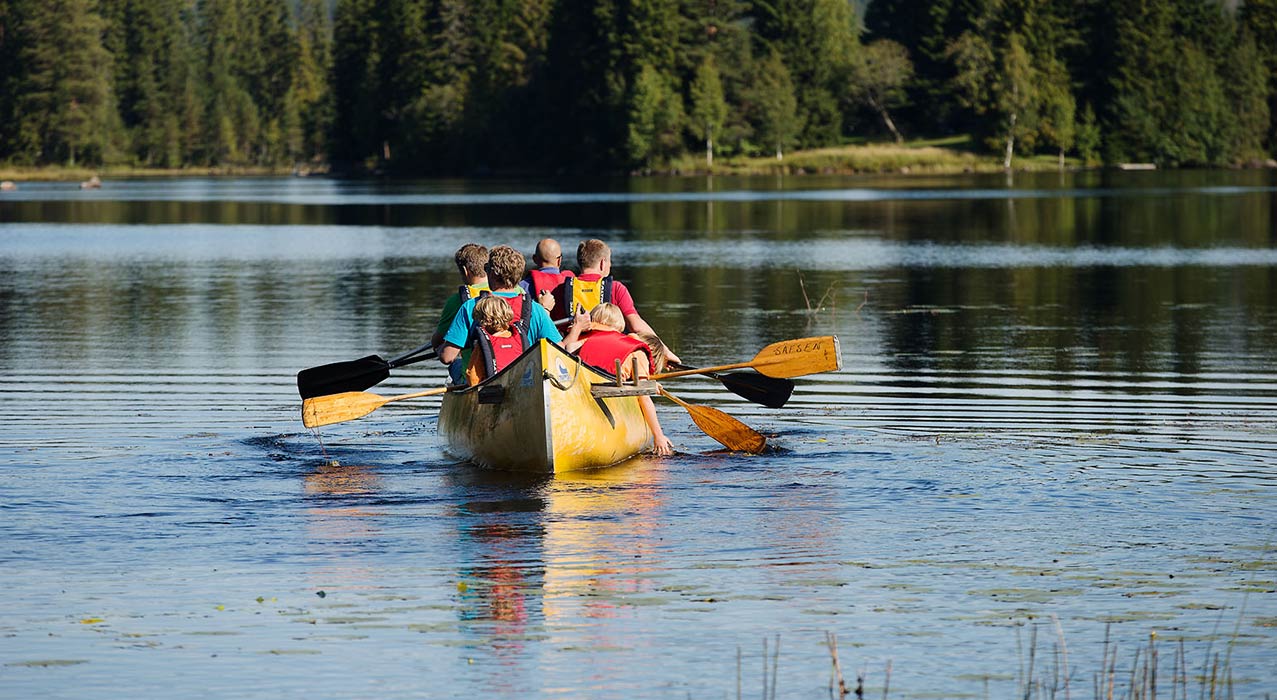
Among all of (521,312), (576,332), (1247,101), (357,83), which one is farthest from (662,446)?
(357,83)

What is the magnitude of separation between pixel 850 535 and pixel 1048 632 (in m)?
2.63

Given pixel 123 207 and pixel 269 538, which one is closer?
pixel 269 538

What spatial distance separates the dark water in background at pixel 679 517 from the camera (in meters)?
8.71

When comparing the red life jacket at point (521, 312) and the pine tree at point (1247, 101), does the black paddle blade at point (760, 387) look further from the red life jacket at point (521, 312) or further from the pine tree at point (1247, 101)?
the pine tree at point (1247, 101)

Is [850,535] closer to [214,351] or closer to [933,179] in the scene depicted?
[214,351]

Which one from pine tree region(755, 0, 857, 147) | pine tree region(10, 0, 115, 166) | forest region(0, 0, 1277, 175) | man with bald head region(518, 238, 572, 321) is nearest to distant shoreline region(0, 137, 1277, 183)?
forest region(0, 0, 1277, 175)

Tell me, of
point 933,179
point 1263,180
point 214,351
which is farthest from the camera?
point 933,179

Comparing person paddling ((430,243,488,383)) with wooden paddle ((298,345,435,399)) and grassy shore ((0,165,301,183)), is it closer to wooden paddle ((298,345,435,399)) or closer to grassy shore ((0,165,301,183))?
wooden paddle ((298,345,435,399))

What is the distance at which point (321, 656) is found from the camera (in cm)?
873

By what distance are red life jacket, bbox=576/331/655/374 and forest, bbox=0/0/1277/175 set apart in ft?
352

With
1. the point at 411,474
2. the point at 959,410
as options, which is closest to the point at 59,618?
the point at 411,474

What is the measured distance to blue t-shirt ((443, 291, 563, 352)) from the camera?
555 inches

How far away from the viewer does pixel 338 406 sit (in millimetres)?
15195

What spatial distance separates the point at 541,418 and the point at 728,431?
2288 millimetres
